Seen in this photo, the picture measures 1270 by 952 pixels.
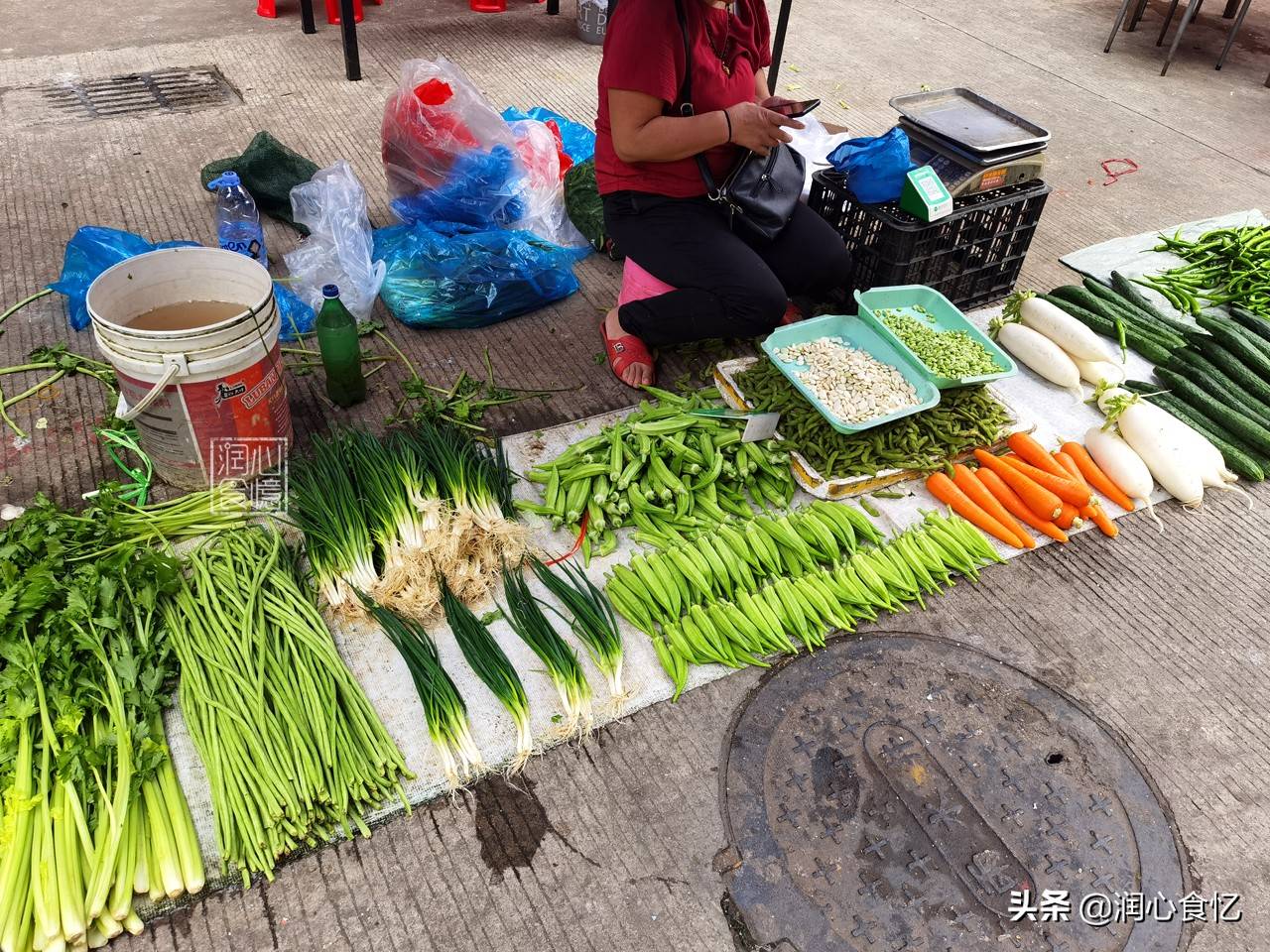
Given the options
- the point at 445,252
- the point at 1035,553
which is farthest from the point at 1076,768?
the point at 445,252

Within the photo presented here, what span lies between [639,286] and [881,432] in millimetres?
1096

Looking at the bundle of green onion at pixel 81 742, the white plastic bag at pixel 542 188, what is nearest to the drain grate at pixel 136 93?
the white plastic bag at pixel 542 188

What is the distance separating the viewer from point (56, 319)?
3.38m

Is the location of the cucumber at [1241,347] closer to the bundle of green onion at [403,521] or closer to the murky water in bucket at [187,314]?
the bundle of green onion at [403,521]

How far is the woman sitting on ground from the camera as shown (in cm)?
278

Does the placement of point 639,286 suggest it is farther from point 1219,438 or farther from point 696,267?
point 1219,438

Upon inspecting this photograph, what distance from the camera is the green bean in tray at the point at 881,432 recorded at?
2895 mm

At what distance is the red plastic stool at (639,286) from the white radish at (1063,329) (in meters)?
1.59

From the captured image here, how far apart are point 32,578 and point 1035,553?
9.60 feet

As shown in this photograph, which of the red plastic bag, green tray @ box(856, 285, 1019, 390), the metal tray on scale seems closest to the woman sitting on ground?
green tray @ box(856, 285, 1019, 390)

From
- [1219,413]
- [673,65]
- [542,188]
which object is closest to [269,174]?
[542,188]

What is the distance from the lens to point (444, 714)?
213 cm

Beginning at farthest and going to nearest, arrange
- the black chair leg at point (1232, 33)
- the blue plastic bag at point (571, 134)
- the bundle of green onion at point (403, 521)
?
the black chair leg at point (1232, 33) → the blue plastic bag at point (571, 134) → the bundle of green onion at point (403, 521)

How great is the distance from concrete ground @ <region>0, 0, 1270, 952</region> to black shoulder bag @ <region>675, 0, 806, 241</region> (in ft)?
2.06
